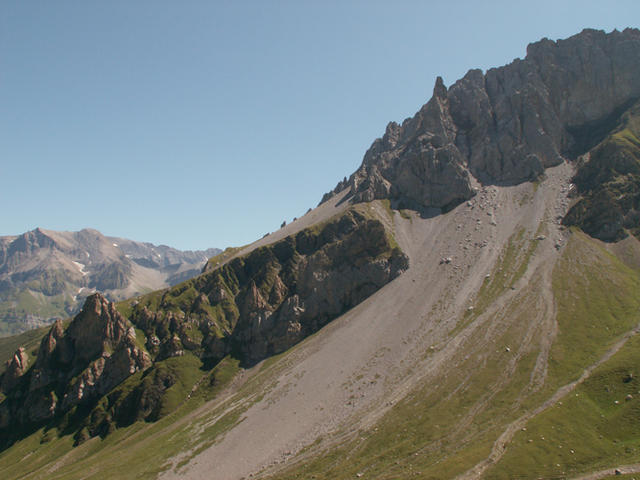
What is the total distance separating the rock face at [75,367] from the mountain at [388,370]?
0.90 metres

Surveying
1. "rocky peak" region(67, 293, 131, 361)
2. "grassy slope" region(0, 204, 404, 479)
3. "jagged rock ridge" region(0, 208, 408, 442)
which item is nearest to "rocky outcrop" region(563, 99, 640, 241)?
"jagged rock ridge" region(0, 208, 408, 442)

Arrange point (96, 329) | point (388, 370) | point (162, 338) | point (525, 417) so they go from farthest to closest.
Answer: point (162, 338), point (96, 329), point (388, 370), point (525, 417)

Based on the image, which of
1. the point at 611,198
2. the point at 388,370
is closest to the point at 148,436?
the point at 388,370

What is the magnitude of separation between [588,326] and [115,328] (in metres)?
205

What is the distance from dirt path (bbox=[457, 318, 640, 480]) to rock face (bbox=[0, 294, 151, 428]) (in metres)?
162

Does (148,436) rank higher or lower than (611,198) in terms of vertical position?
lower

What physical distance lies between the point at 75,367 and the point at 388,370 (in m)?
159

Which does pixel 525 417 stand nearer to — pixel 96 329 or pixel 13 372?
pixel 96 329

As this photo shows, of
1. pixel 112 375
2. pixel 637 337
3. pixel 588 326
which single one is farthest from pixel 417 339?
pixel 112 375

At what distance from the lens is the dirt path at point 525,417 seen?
6707cm

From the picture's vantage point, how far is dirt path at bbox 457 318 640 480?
6707 centimetres

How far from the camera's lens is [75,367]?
612 feet

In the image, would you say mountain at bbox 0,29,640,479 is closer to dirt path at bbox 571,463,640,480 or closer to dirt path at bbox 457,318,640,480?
dirt path at bbox 571,463,640,480

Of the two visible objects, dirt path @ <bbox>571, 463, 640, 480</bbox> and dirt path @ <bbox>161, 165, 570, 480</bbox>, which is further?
dirt path @ <bbox>161, 165, 570, 480</bbox>
